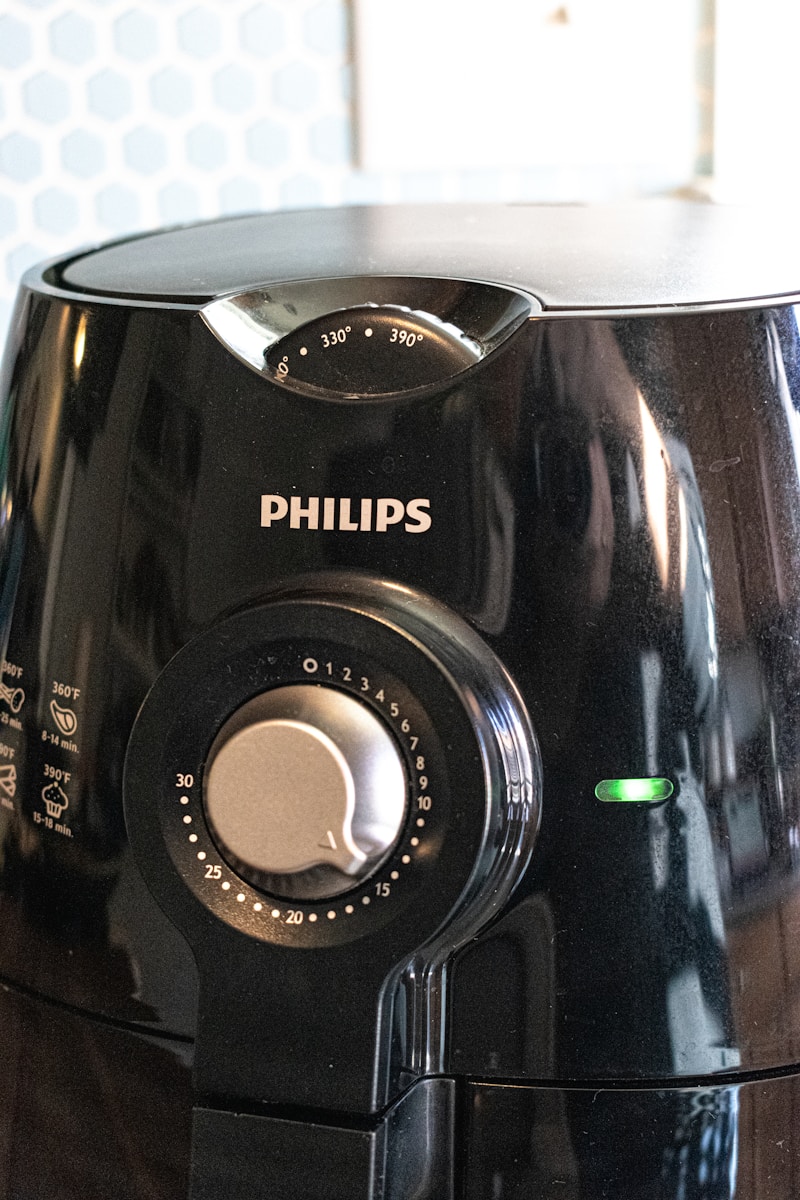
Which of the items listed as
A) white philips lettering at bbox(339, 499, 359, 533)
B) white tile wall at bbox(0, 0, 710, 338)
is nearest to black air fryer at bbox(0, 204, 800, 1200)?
white philips lettering at bbox(339, 499, 359, 533)

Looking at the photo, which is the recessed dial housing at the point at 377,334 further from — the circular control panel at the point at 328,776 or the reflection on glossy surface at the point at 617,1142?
the reflection on glossy surface at the point at 617,1142

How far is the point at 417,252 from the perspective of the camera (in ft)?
1.51

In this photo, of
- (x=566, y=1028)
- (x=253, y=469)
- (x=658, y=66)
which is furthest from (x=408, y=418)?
(x=658, y=66)

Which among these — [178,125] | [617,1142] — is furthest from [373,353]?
[178,125]

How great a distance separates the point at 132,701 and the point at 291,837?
81mm

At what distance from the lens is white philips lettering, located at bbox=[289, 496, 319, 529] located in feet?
1.22

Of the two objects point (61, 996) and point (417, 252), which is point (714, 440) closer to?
point (417, 252)

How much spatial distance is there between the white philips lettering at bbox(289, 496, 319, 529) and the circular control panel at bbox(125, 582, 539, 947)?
2 cm

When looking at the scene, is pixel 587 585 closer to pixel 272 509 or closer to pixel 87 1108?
pixel 272 509

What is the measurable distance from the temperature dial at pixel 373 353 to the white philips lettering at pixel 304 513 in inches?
1.2

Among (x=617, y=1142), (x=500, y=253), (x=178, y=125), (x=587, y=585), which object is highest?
(x=178, y=125)

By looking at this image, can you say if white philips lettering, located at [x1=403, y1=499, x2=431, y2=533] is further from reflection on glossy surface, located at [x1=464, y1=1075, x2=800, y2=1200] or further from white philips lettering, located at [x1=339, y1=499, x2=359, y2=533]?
reflection on glossy surface, located at [x1=464, y1=1075, x2=800, y2=1200]

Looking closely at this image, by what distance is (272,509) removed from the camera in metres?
0.38

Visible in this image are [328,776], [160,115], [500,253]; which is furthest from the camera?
[160,115]
